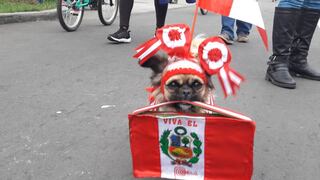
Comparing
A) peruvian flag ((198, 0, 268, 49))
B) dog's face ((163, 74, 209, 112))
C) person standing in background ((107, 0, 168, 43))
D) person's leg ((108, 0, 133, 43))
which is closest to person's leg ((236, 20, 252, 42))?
person standing in background ((107, 0, 168, 43))

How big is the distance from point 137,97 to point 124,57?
4.85 feet

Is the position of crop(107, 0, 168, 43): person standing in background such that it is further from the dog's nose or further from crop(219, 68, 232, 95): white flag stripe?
the dog's nose

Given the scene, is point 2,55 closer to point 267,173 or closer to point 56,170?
point 56,170

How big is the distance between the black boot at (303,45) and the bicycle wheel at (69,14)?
3.43 meters

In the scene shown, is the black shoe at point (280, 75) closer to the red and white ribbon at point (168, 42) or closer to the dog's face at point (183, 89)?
the dog's face at point (183, 89)

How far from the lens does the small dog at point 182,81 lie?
2.26 metres

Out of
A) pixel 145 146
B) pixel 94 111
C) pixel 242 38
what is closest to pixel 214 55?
pixel 145 146

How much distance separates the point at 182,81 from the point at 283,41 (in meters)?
2.32

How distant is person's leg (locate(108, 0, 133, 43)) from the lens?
5.69m

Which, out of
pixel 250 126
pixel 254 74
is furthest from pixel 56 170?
pixel 254 74

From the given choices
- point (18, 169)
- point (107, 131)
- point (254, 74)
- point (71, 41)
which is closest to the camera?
point (18, 169)

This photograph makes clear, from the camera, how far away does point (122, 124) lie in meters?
3.20

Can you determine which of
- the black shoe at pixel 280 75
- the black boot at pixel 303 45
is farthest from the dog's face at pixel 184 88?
the black boot at pixel 303 45

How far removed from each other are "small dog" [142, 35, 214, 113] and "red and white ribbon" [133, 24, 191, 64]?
0.05m
